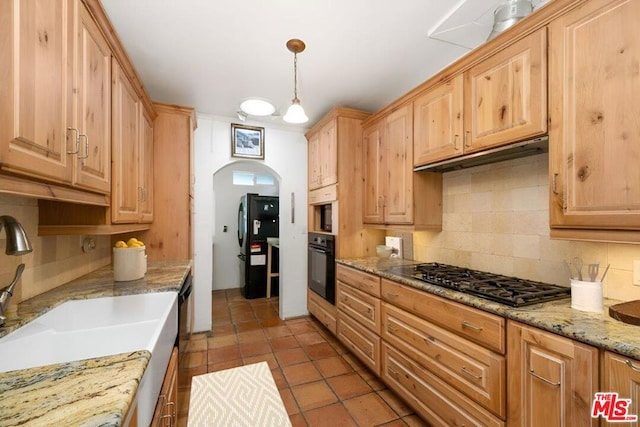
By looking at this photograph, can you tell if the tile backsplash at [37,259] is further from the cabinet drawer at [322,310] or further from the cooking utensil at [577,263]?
the cooking utensil at [577,263]

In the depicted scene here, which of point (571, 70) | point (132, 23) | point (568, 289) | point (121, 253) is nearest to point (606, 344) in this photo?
point (568, 289)

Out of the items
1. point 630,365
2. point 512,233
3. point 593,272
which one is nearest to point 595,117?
point 593,272

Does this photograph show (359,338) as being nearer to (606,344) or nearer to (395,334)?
(395,334)

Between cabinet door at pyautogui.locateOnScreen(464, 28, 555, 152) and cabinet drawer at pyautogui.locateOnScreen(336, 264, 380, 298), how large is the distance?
121 centimetres

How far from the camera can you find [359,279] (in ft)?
7.93

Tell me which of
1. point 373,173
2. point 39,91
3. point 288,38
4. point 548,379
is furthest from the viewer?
point 373,173

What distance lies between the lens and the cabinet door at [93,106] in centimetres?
114

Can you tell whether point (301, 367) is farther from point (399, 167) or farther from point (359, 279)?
point (399, 167)

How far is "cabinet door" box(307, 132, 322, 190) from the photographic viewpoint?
129 inches

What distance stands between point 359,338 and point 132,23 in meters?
2.89

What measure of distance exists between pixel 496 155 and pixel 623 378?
4.11 ft

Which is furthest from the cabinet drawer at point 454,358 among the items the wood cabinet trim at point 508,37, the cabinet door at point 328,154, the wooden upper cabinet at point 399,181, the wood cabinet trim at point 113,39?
the wood cabinet trim at point 113,39

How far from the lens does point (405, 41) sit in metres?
1.90

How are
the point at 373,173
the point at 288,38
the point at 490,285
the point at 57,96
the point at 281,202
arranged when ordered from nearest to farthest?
the point at 57,96 < the point at 490,285 < the point at 288,38 < the point at 373,173 < the point at 281,202
